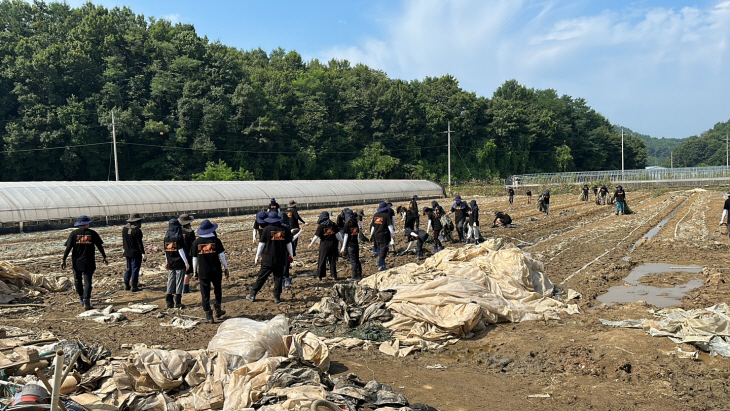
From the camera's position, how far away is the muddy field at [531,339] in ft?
20.1

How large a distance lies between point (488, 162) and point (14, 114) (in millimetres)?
60249

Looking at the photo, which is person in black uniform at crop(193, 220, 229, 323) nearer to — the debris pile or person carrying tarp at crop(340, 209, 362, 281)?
the debris pile

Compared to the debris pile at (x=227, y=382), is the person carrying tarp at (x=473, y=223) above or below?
above

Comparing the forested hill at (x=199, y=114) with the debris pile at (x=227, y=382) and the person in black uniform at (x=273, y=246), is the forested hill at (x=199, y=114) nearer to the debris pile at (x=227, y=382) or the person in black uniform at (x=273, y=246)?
the person in black uniform at (x=273, y=246)

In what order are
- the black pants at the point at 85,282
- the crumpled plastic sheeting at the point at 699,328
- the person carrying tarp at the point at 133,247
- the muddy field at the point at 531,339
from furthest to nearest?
the person carrying tarp at the point at 133,247, the black pants at the point at 85,282, the crumpled plastic sheeting at the point at 699,328, the muddy field at the point at 531,339

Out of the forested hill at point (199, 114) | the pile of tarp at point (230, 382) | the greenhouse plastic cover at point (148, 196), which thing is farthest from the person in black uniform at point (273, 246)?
the forested hill at point (199, 114)

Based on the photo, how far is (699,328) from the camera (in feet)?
24.1

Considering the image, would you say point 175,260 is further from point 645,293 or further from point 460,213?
point 460,213

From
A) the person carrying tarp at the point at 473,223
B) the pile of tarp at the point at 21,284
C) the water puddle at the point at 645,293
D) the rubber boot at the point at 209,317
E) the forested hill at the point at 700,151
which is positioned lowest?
the water puddle at the point at 645,293

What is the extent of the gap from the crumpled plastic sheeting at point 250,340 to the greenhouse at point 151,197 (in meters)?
22.9

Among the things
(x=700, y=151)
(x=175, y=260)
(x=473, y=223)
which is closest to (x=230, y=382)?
(x=175, y=260)

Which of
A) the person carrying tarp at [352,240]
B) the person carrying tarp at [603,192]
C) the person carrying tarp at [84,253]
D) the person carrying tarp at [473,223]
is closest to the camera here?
the person carrying tarp at [84,253]

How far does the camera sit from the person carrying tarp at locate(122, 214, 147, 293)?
38.1 feet

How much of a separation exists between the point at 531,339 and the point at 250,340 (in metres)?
4.40
